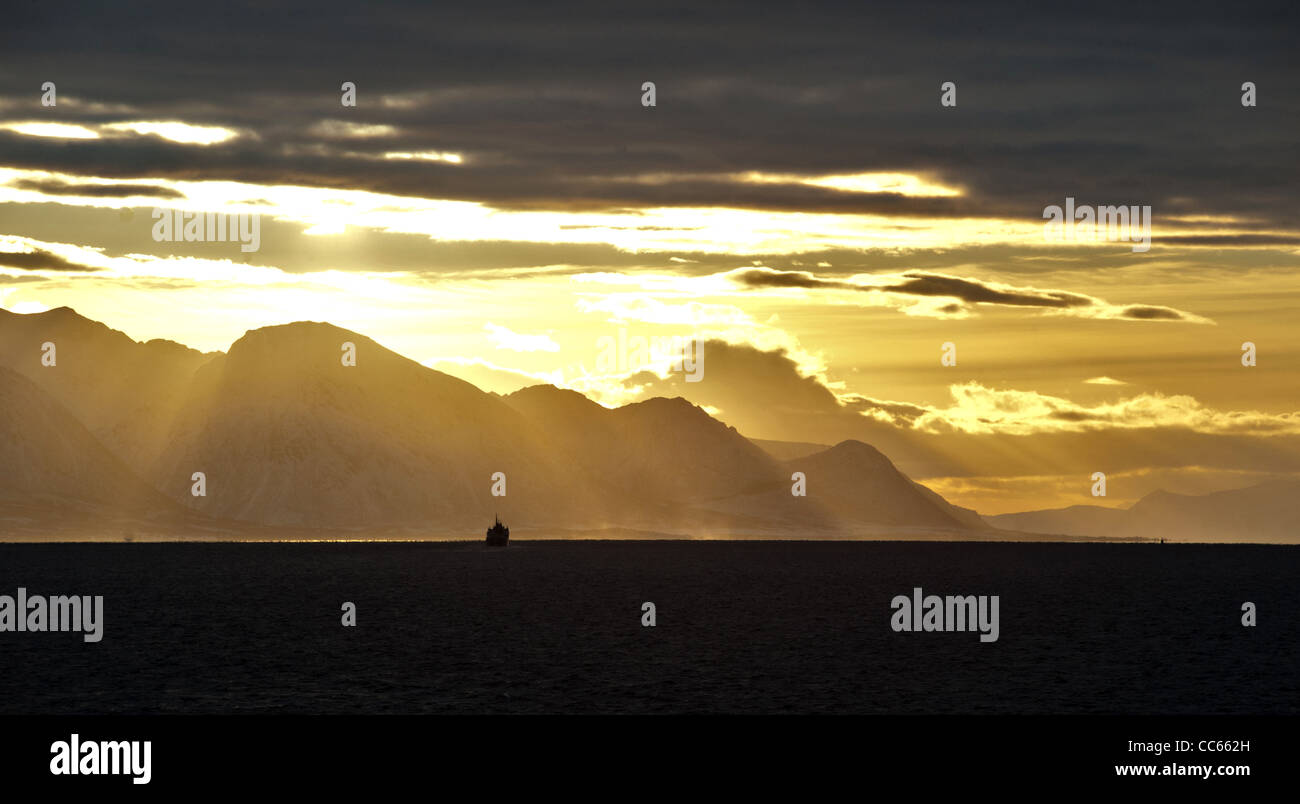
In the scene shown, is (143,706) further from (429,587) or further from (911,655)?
(429,587)

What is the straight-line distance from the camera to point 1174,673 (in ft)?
298

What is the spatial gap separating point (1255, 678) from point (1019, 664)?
1360cm

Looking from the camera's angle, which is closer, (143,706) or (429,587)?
(143,706)

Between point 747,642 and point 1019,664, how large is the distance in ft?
70.6

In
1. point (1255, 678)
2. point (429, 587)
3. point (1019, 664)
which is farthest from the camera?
point (429, 587)
